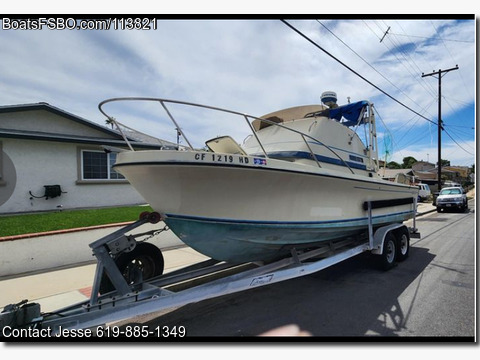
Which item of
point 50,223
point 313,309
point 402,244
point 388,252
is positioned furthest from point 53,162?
point 402,244

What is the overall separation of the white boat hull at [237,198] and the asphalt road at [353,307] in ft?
2.13

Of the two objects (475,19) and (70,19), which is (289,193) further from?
(70,19)

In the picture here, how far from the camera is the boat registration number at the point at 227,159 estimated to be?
2.99 metres

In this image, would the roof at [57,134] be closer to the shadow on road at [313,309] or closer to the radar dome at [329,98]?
the radar dome at [329,98]

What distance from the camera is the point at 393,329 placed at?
3139 millimetres

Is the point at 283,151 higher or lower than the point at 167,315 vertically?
higher

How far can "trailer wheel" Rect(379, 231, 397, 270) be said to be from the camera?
5070 millimetres

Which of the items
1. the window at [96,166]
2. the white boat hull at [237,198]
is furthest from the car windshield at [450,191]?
the window at [96,166]

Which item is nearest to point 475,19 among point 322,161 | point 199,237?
Answer: point 322,161

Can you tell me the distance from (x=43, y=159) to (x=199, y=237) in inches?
312

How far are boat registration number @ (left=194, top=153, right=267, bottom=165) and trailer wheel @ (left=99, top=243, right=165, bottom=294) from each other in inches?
65.3

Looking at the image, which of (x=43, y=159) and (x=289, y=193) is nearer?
(x=289, y=193)

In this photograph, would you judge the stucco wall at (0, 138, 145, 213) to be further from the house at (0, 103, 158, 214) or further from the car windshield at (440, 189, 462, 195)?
the car windshield at (440, 189, 462, 195)

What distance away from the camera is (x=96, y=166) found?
10109 mm
